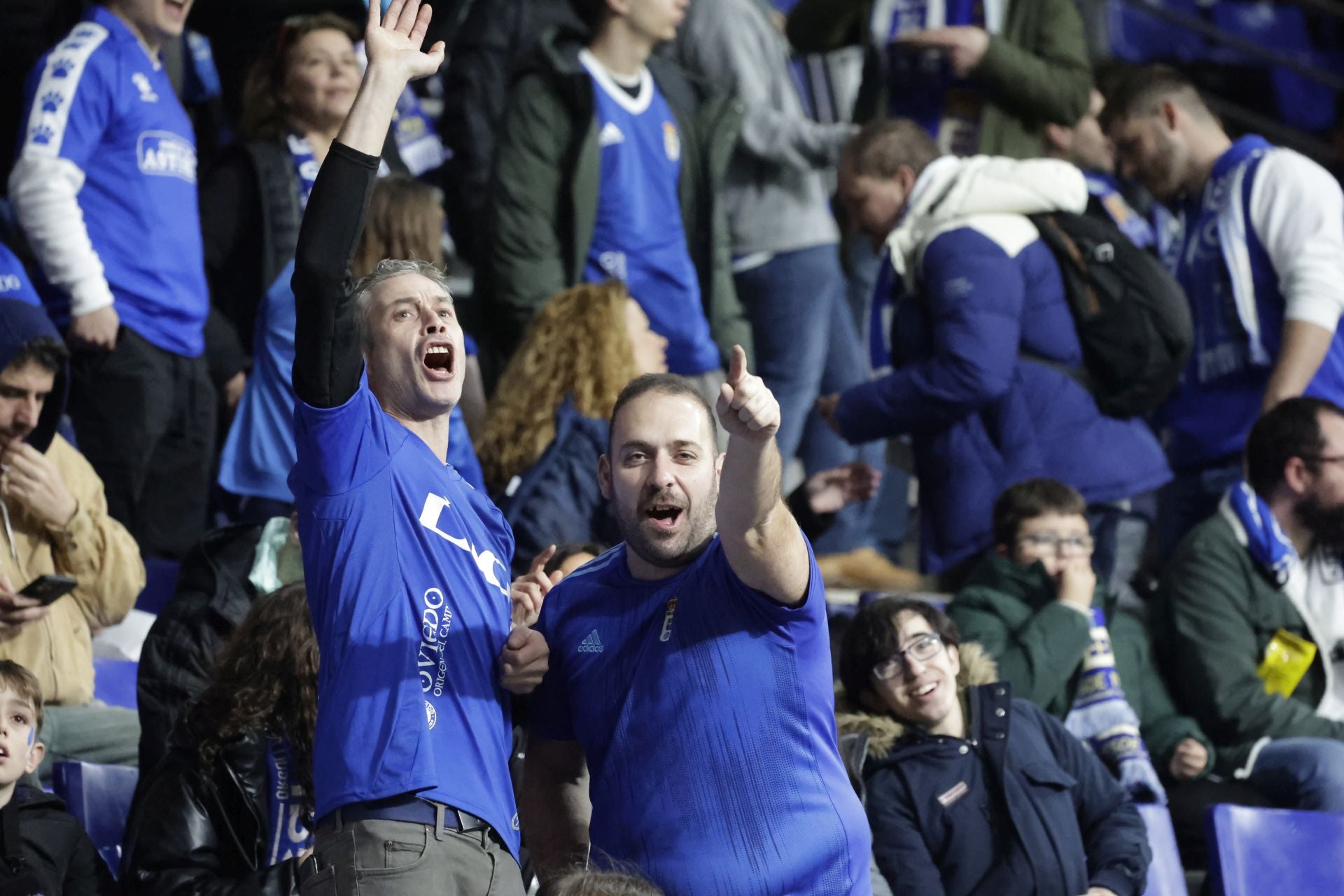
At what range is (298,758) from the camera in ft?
12.5

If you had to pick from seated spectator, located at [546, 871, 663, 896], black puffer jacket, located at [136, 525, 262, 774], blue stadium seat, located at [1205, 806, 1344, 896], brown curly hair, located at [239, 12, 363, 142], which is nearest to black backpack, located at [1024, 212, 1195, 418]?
blue stadium seat, located at [1205, 806, 1344, 896]

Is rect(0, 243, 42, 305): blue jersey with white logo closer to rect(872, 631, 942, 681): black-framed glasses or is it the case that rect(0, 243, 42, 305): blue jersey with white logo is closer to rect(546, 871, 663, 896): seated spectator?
rect(872, 631, 942, 681): black-framed glasses

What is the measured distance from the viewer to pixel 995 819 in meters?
4.41

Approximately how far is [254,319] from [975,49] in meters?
2.80

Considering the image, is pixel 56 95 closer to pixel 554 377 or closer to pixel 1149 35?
pixel 554 377

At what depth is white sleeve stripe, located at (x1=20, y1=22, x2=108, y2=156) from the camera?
559 cm

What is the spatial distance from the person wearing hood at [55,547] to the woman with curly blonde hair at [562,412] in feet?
→ 3.51

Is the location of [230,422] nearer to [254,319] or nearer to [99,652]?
[254,319]

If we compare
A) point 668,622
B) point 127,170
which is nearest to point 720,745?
point 668,622

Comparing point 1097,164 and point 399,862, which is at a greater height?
point 1097,164

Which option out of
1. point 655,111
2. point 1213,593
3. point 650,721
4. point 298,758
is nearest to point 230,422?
point 655,111

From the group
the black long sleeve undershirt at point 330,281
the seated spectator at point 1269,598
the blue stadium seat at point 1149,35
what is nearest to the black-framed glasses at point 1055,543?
the seated spectator at point 1269,598

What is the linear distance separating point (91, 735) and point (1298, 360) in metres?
3.89

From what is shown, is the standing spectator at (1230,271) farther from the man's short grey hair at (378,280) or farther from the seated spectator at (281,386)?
the man's short grey hair at (378,280)
